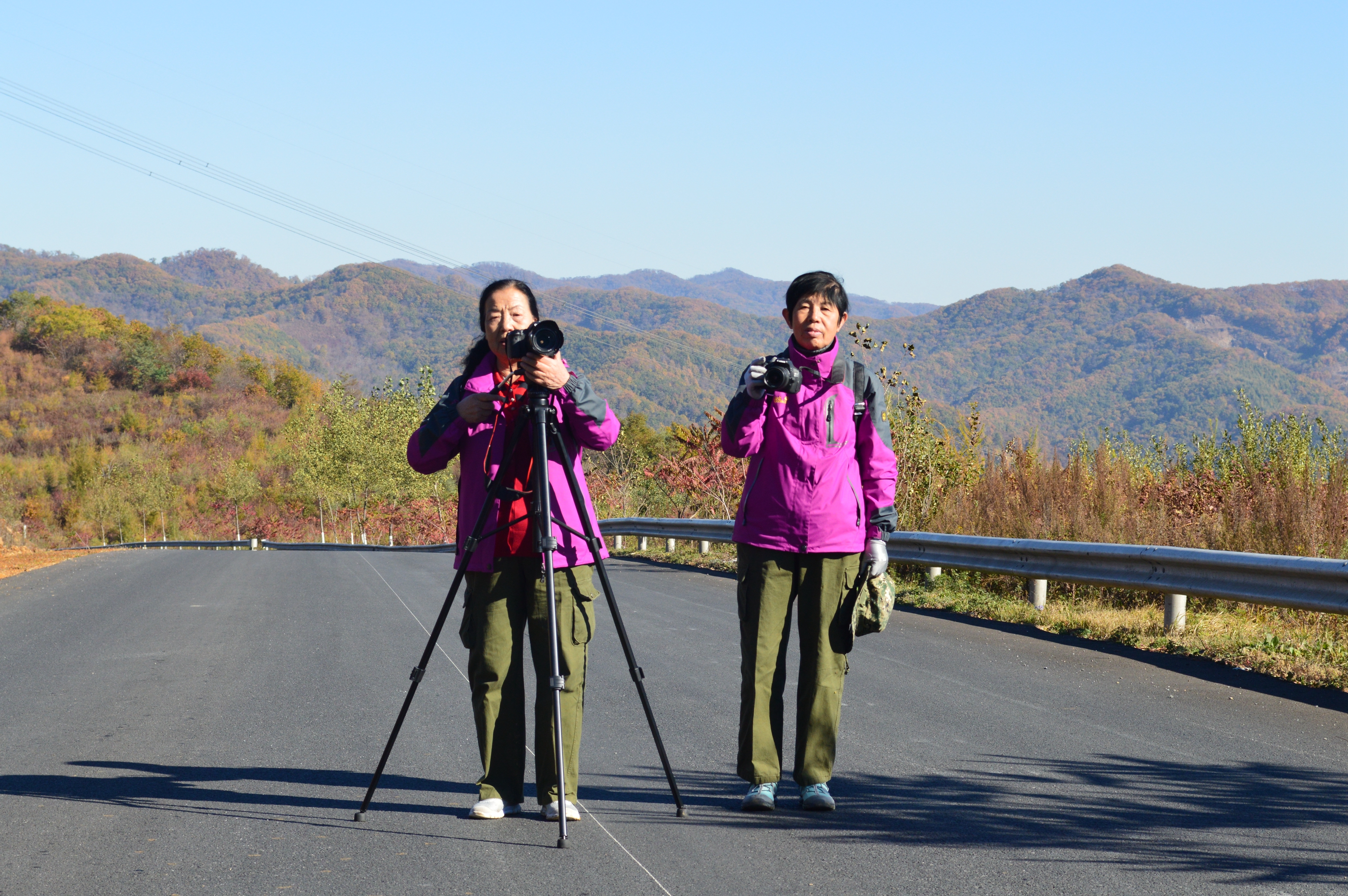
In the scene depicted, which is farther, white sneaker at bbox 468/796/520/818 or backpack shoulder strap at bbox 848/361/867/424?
backpack shoulder strap at bbox 848/361/867/424

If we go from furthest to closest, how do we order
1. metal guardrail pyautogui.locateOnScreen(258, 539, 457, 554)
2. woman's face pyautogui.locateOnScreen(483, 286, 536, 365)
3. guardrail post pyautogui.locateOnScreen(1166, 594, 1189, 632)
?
metal guardrail pyautogui.locateOnScreen(258, 539, 457, 554) < guardrail post pyautogui.locateOnScreen(1166, 594, 1189, 632) < woman's face pyautogui.locateOnScreen(483, 286, 536, 365)

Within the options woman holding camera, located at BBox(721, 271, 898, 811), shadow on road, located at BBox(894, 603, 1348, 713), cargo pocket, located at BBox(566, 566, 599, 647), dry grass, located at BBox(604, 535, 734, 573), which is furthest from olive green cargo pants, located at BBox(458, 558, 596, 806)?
dry grass, located at BBox(604, 535, 734, 573)

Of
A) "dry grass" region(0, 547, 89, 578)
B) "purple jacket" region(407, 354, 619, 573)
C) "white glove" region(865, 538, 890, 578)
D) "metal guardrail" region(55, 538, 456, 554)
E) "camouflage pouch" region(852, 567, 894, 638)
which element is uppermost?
"purple jacket" region(407, 354, 619, 573)

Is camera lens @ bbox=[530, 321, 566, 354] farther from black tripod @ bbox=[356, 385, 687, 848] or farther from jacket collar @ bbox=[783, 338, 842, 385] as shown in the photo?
jacket collar @ bbox=[783, 338, 842, 385]

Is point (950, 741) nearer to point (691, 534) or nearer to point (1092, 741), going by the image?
point (1092, 741)

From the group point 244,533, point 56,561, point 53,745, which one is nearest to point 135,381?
point 244,533

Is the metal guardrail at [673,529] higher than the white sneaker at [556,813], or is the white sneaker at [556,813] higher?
the metal guardrail at [673,529]

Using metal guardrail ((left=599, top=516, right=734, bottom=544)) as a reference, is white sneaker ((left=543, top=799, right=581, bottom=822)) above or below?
below

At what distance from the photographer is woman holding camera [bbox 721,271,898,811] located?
14.8ft

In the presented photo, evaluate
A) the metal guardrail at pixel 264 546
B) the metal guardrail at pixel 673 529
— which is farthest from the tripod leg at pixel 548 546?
the metal guardrail at pixel 264 546

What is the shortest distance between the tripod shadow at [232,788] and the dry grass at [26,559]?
14.4 metres

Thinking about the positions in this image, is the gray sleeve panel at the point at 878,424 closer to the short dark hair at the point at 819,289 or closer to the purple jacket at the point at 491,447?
the short dark hair at the point at 819,289

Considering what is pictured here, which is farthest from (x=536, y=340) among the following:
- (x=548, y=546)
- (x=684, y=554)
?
(x=684, y=554)

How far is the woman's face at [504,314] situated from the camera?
439 cm
